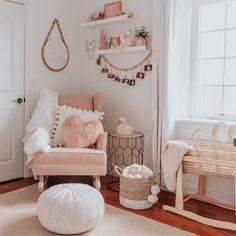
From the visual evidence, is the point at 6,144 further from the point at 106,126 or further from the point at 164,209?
the point at 164,209

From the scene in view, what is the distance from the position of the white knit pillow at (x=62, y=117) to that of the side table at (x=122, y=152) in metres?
0.28

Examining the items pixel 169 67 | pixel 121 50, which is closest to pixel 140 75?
pixel 121 50

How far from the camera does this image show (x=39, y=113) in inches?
134

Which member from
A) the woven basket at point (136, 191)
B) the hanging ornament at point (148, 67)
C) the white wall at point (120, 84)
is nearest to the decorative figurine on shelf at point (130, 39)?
the white wall at point (120, 84)

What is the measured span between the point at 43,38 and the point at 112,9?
0.90m

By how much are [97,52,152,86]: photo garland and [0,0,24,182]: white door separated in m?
0.98

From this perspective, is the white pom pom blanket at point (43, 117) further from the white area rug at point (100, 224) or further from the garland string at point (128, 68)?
the garland string at point (128, 68)

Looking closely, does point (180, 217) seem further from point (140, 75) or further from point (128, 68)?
point (128, 68)

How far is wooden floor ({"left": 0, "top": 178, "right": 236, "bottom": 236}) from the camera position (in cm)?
233

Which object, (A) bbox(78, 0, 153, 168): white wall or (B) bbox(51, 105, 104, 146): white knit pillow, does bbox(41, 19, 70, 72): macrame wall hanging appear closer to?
(A) bbox(78, 0, 153, 168): white wall

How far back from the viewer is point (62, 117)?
10.9 feet

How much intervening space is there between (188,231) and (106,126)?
1.89 metres

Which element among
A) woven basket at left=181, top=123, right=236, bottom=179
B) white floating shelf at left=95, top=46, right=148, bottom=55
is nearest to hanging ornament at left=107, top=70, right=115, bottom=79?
white floating shelf at left=95, top=46, right=148, bottom=55

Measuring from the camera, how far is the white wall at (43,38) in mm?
3594
